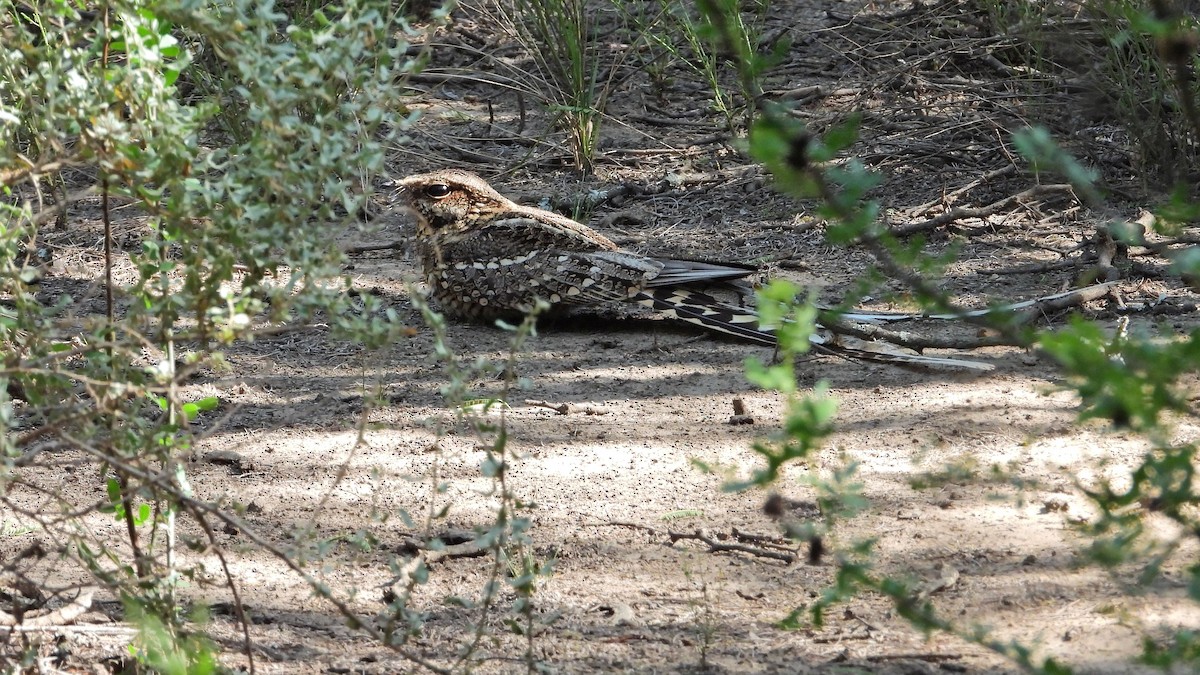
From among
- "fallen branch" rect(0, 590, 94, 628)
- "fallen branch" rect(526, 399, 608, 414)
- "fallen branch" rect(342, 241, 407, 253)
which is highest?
"fallen branch" rect(342, 241, 407, 253)

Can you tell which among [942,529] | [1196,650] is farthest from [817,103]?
[1196,650]

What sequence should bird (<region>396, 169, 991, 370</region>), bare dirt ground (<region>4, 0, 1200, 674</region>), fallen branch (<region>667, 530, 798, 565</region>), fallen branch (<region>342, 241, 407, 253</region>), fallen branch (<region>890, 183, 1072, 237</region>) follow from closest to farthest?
1. bare dirt ground (<region>4, 0, 1200, 674</region>)
2. fallen branch (<region>667, 530, 798, 565</region>)
3. bird (<region>396, 169, 991, 370</region>)
4. fallen branch (<region>890, 183, 1072, 237</region>)
5. fallen branch (<region>342, 241, 407, 253</region>)

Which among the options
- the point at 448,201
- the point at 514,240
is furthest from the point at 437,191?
the point at 514,240

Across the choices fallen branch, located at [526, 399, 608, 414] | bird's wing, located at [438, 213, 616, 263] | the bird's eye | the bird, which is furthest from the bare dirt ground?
the bird's eye

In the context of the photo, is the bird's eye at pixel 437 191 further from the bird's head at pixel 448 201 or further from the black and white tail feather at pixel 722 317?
the black and white tail feather at pixel 722 317

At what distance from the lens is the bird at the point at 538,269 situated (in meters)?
5.33

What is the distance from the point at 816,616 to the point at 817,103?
564 cm

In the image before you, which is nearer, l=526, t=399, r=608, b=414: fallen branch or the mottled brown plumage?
l=526, t=399, r=608, b=414: fallen branch

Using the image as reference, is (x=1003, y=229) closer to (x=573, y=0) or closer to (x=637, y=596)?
(x=573, y=0)

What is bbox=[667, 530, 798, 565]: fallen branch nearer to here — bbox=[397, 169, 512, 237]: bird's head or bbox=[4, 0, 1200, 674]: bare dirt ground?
bbox=[4, 0, 1200, 674]: bare dirt ground

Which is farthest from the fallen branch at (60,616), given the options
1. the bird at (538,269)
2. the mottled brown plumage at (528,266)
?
the mottled brown plumage at (528,266)

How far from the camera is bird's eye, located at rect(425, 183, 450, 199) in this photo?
5965 mm

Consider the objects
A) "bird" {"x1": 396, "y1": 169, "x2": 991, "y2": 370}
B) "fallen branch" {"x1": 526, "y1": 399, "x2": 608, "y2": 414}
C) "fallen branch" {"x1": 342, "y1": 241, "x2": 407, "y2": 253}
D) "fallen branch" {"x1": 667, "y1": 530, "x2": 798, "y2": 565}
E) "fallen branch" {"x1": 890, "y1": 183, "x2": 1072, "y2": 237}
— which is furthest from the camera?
"fallen branch" {"x1": 342, "y1": 241, "x2": 407, "y2": 253}

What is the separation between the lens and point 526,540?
11.4ft
